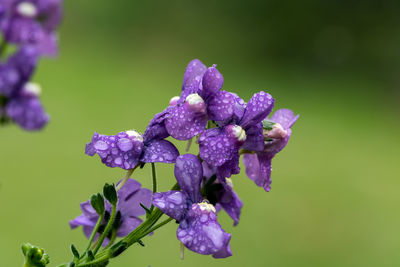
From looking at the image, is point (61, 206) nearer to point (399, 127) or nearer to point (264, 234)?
point (264, 234)

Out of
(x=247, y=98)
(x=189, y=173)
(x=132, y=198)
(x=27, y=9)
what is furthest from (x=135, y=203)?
(x=247, y=98)

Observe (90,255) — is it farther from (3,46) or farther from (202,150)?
(3,46)

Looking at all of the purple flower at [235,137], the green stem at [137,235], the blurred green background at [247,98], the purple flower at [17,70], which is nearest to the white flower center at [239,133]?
the purple flower at [235,137]

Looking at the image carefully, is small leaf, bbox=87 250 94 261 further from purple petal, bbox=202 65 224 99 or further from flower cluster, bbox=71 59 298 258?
purple petal, bbox=202 65 224 99

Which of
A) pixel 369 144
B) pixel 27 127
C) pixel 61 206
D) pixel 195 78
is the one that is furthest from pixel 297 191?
pixel 195 78

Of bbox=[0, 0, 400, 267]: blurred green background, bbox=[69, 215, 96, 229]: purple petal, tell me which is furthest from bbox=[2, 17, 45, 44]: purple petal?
bbox=[0, 0, 400, 267]: blurred green background
